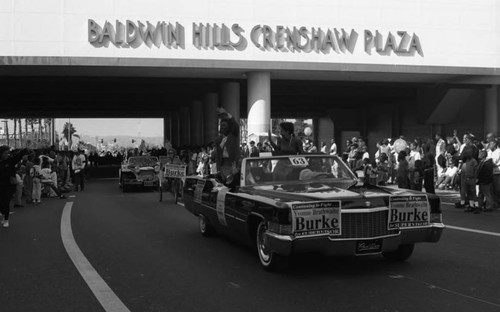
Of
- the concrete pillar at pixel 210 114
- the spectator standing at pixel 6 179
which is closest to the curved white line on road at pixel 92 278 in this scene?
the spectator standing at pixel 6 179

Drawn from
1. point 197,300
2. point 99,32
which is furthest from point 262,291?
point 99,32

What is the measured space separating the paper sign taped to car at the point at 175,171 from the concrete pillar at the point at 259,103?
31.3 ft

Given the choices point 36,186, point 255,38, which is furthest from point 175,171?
point 255,38

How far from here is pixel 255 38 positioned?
2552 cm

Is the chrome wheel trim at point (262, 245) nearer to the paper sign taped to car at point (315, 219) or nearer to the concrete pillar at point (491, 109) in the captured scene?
the paper sign taped to car at point (315, 219)

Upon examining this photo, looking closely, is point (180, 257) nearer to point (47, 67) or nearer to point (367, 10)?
point (47, 67)

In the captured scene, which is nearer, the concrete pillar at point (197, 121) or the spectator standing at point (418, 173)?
the spectator standing at point (418, 173)

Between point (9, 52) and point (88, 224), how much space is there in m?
14.2

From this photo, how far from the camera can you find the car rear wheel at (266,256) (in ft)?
21.9

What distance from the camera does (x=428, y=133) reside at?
3950cm

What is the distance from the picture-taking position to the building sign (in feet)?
78.6

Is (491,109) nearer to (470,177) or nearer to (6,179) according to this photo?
→ (470,177)

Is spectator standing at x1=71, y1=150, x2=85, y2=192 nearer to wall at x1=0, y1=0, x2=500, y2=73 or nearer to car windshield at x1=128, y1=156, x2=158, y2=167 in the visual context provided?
car windshield at x1=128, y1=156, x2=158, y2=167

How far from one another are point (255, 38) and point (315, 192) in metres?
19.6
